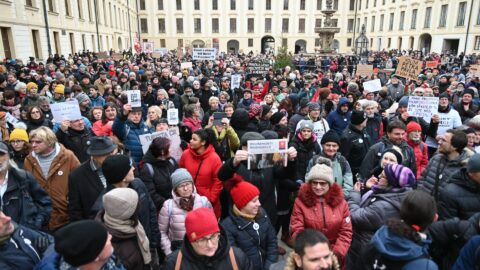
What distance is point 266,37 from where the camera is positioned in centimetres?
5884

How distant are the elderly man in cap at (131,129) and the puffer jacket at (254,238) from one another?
2.60 m

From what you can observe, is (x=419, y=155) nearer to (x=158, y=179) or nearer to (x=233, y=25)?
(x=158, y=179)

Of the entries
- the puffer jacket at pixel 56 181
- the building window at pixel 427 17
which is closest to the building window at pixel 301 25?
the building window at pixel 427 17

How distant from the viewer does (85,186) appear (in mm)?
3449

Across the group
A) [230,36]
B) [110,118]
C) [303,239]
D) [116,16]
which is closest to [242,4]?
[230,36]

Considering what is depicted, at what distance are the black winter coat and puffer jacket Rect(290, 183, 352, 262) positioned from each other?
4.95 feet

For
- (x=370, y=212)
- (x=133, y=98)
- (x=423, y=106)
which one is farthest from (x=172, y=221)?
(x=423, y=106)

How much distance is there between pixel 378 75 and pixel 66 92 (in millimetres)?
11606

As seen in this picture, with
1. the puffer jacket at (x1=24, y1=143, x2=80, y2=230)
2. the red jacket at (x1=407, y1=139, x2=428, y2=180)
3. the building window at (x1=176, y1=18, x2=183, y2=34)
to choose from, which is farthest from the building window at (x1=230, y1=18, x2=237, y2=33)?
the puffer jacket at (x1=24, y1=143, x2=80, y2=230)

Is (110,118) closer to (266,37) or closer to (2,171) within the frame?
(2,171)

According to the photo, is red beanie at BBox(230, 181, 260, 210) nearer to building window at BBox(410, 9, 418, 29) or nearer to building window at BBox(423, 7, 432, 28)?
building window at BBox(423, 7, 432, 28)

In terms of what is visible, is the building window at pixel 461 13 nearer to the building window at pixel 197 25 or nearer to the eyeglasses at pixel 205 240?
the building window at pixel 197 25

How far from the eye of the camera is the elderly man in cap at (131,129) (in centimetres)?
520

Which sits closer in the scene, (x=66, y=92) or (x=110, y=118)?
(x=110, y=118)
